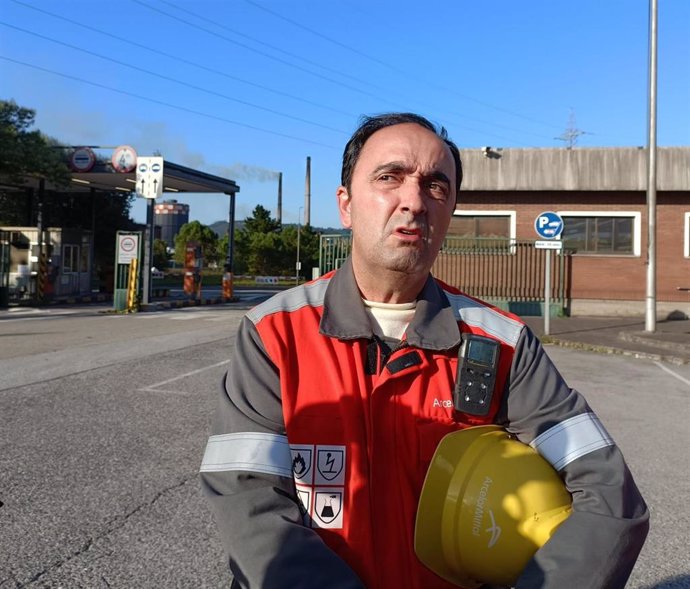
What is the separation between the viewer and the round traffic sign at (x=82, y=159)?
86.7 feet

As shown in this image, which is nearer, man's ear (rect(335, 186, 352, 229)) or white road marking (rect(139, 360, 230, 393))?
man's ear (rect(335, 186, 352, 229))

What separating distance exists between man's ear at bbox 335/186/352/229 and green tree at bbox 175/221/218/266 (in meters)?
77.5

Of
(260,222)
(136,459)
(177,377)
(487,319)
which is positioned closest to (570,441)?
(487,319)

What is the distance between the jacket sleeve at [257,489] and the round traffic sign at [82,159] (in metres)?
26.7

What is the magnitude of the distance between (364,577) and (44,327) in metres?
16.7

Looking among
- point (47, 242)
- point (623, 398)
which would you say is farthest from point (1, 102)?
point (623, 398)

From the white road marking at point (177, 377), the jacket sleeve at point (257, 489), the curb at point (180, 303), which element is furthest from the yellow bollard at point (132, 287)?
the jacket sleeve at point (257, 489)

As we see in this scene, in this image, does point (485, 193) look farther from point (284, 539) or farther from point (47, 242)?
point (284, 539)

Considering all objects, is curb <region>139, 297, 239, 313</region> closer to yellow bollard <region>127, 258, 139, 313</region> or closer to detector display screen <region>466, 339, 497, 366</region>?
yellow bollard <region>127, 258, 139, 313</region>

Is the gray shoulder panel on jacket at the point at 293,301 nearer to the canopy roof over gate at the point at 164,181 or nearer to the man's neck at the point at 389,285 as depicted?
the man's neck at the point at 389,285

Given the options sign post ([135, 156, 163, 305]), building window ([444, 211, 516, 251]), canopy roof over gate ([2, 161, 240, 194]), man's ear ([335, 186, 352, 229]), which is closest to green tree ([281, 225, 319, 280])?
canopy roof over gate ([2, 161, 240, 194])

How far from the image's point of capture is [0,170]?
23422 millimetres

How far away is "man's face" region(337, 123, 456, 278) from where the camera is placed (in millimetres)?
1933

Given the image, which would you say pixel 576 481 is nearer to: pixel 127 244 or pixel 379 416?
pixel 379 416
